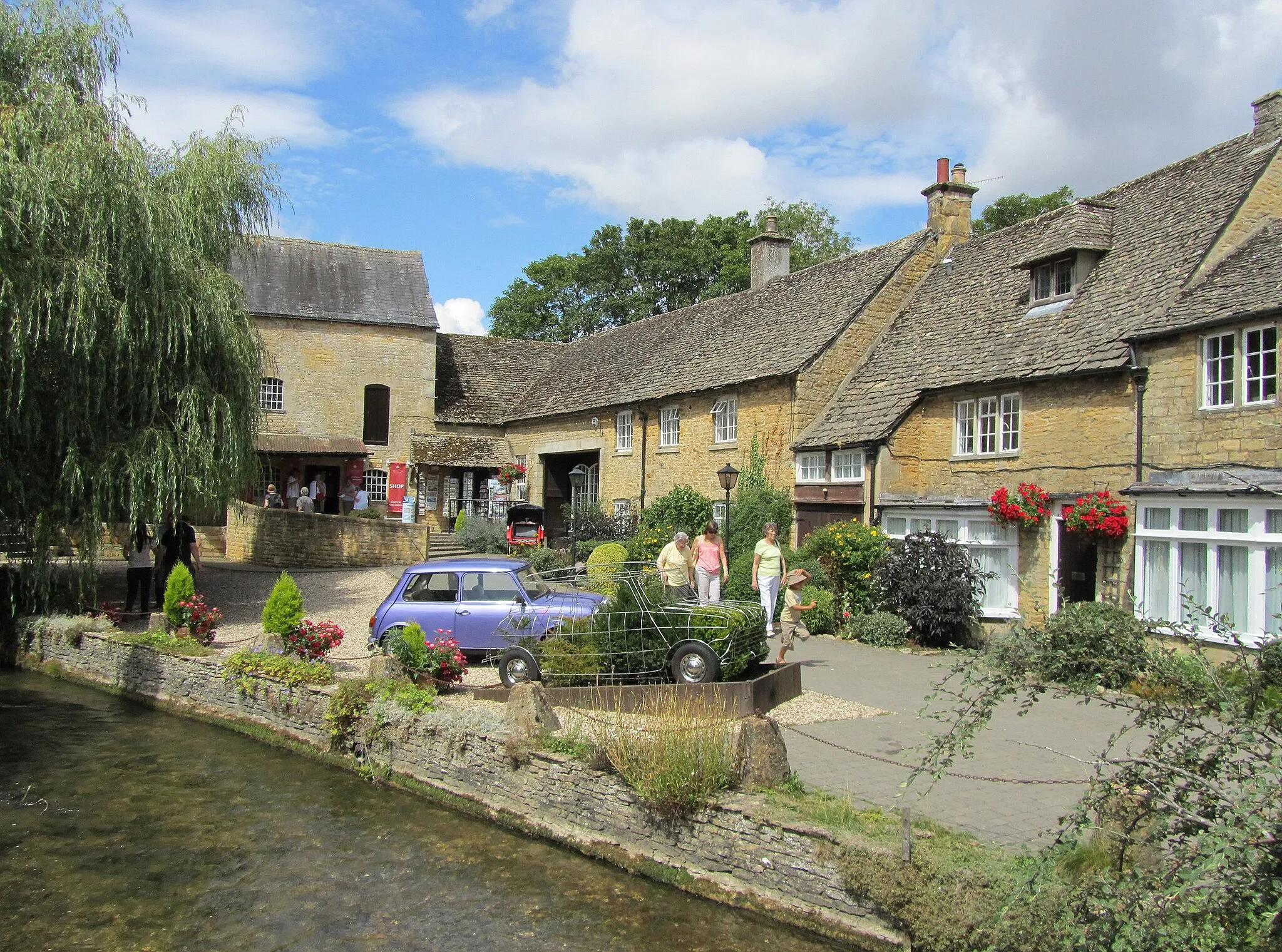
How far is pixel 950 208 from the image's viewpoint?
24.2 meters

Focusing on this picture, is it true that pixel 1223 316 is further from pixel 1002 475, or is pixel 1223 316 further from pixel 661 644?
pixel 661 644

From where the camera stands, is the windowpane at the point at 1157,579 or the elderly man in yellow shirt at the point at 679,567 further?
the windowpane at the point at 1157,579

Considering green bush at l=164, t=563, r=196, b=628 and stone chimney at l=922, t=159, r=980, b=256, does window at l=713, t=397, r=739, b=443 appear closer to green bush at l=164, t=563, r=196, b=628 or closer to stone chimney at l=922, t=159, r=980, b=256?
stone chimney at l=922, t=159, r=980, b=256

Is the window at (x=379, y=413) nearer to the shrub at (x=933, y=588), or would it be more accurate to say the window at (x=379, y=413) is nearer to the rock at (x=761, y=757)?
the shrub at (x=933, y=588)

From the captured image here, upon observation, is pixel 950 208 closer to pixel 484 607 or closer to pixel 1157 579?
pixel 1157 579

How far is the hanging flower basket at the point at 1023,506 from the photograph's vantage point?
15734 mm

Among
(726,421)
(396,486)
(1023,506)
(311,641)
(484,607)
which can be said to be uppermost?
(726,421)

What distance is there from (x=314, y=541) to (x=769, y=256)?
16.1 metres

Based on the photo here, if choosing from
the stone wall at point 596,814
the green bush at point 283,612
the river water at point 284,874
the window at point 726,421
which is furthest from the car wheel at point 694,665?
the window at point 726,421

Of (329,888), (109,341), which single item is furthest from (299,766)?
(109,341)

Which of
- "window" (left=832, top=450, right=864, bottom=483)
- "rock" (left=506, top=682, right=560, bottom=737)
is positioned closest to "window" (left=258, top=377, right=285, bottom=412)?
"window" (left=832, top=450, right=864, bottom=483)

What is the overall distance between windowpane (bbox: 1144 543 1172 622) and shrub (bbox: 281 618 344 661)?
1128 centimetres

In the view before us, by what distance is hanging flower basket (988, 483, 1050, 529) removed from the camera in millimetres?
15734

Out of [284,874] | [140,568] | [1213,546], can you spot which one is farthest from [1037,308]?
[140,568]
